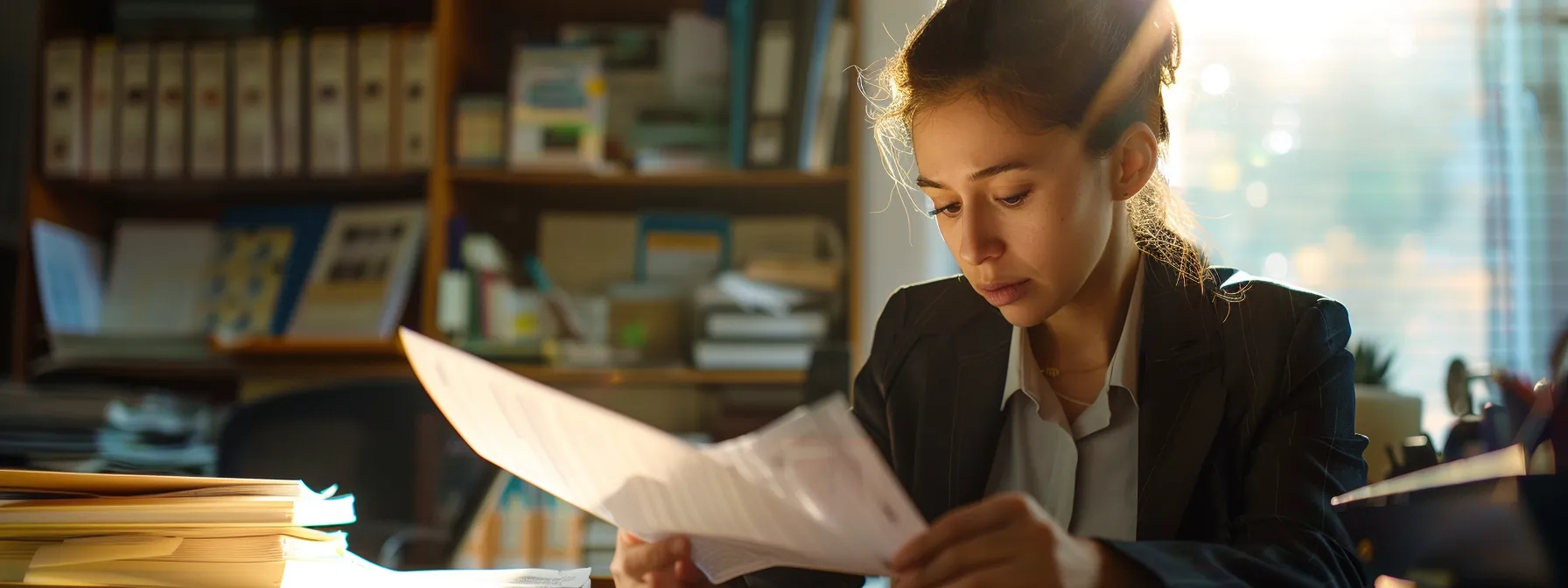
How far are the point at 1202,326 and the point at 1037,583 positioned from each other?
439mm

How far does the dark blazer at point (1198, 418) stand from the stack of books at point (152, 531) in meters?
0.32

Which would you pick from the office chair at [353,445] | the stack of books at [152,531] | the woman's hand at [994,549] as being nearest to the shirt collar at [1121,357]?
the woman's hand at [994,549]

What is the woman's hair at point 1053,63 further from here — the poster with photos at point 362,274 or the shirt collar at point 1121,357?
the poster with photos at point 362,274

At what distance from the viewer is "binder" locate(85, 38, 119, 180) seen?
89.8 inches

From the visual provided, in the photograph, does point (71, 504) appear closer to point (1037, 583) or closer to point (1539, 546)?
point (1037, 583)

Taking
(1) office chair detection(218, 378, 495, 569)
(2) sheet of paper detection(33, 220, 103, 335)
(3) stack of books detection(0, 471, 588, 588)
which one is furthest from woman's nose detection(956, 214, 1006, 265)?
(2) sheet of paper detection(33, 220, 103, 335)

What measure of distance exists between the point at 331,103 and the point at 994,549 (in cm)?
212

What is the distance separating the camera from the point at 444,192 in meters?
2.20

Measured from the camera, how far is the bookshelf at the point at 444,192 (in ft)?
7.16

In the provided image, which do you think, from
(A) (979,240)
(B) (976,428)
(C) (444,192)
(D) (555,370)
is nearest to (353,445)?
(D) (555,370)

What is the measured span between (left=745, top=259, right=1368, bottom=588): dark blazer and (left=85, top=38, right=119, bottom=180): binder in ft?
6.67

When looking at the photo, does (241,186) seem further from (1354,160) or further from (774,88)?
(1354,160)

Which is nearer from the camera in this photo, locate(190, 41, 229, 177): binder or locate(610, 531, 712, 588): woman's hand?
locate(610, 531, 712, 588): woman's hand

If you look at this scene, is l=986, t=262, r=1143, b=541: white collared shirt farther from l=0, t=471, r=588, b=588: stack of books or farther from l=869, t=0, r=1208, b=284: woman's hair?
l=0, t=471, r=588, b=588: stack of books
